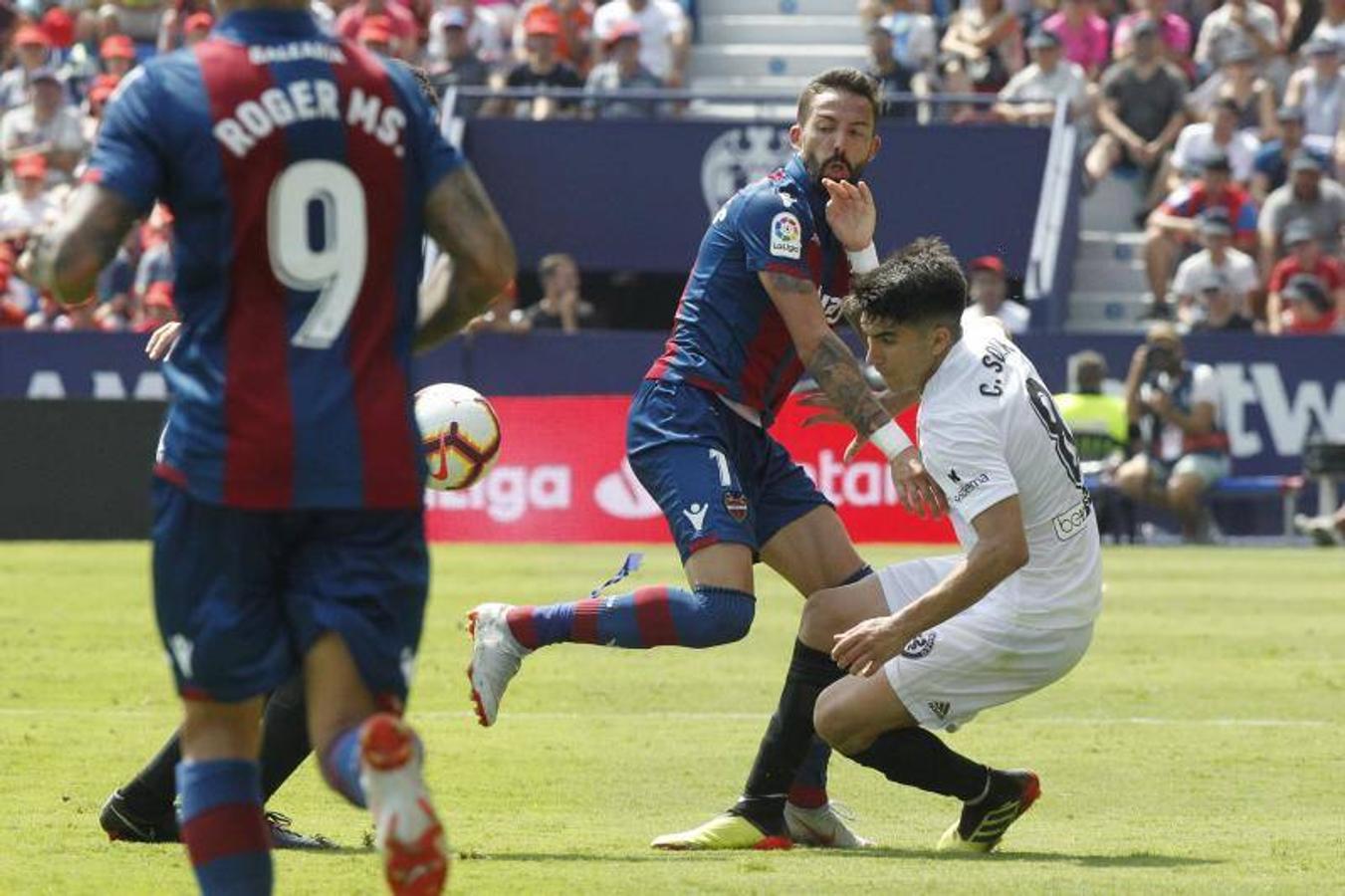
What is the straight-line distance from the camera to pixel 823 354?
26.6 ft

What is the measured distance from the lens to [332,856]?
7.61 metres

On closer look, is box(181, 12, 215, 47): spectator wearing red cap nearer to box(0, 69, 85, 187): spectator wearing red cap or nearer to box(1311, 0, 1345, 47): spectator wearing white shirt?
box(0, 69, 85, 187): spectator wearing red cap

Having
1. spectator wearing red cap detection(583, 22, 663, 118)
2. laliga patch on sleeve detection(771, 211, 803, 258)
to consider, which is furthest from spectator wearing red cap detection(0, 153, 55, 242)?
laliga patch on sleeve detection(771, 211, 803, 258)

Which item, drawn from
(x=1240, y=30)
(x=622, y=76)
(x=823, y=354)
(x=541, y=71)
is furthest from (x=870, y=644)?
(x=1240, y=30)

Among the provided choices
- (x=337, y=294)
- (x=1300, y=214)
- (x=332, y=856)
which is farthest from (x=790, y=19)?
(x=337, y=294)

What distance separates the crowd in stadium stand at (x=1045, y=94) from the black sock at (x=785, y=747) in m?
15.7

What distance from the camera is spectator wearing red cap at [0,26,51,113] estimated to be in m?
27.0

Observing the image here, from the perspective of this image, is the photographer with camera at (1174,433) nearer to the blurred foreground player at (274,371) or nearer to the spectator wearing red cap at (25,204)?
the spectator wearing red cap at (25,204)

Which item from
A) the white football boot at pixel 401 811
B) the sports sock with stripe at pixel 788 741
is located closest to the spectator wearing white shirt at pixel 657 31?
the sports sock with stripe at pixel 788 741

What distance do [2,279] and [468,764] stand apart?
1656 centimetres

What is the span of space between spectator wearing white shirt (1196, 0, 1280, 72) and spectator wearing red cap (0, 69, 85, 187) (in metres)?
11.0

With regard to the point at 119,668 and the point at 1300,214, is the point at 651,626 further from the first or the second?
the point at 1300,214

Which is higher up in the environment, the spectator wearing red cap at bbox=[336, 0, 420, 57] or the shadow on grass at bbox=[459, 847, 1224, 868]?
the shadow on grass at bbox=[459, 847, 1224, 868]

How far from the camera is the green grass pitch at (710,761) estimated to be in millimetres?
7344
